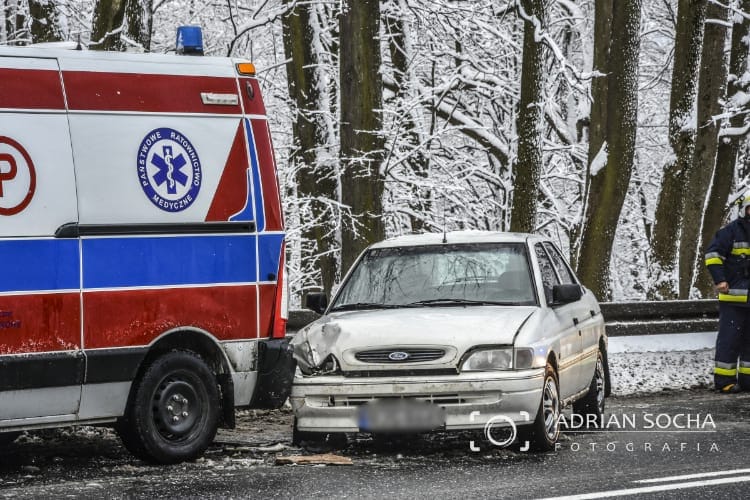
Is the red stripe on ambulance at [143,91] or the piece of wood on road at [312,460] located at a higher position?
the red stripe on ambulance at [143,91]

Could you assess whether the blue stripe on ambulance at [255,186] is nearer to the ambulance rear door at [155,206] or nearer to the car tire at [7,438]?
the ambulance rear door at [155,206]

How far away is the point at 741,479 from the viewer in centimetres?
752

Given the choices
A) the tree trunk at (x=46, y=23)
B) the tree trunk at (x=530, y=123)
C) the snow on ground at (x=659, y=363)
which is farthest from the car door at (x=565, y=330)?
the tree trunk at (x=46, y=23)

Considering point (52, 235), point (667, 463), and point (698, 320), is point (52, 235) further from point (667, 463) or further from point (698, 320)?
point (698, 320)

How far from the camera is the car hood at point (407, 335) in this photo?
8.47 meters

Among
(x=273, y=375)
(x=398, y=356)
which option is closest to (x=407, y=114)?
(x=273, y=375)

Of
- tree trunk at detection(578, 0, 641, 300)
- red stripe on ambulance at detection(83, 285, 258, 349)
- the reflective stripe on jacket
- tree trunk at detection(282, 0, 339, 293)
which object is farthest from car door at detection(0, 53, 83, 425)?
tree trunk at detection(578, 0, 641, 300)

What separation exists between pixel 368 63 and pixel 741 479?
8.14 metres

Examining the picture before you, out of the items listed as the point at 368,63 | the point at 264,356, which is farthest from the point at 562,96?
the point at 264,356

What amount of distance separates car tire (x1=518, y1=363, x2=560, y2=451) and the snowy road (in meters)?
0.10

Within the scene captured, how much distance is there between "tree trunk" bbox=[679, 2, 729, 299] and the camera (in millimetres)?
18844

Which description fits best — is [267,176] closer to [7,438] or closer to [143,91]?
[143,91]

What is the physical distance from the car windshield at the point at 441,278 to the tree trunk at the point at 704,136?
950 cm

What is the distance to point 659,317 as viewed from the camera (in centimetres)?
1391
